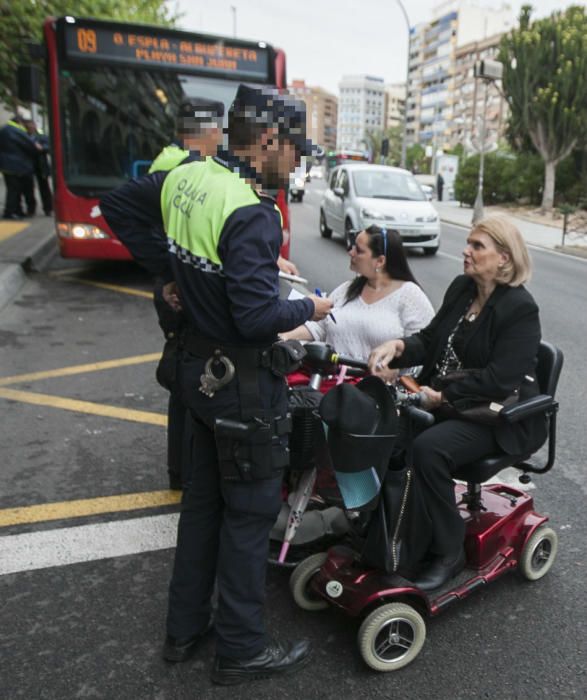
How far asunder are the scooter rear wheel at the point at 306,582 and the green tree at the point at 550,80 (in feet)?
89.2

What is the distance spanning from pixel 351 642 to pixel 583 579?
43.7 inches

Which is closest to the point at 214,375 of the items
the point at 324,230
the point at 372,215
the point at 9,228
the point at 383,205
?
the point at 372,215

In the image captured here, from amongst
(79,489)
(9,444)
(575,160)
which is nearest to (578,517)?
(79,489)

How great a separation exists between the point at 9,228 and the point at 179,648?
470 inches

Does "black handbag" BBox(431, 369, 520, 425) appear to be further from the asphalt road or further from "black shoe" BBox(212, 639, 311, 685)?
"black shoe" BBox(212, 639, 311, 685)

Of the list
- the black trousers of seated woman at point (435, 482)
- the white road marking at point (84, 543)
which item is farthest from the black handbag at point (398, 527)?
the white road marking at point (84, 543)

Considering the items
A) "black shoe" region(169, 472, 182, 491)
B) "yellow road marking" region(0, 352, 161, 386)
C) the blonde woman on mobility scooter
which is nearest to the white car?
"yellow road marking" region(0, 352, 161, 386)

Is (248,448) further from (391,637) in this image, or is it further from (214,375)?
(391,637)

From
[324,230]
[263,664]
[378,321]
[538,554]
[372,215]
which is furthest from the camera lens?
[324,230]

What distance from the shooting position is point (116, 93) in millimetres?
8195

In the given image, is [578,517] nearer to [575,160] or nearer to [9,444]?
[9,444]

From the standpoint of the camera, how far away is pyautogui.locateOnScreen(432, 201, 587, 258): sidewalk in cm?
1652

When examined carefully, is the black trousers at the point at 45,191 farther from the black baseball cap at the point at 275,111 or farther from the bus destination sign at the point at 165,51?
the black baseball cap at the point at 275,111

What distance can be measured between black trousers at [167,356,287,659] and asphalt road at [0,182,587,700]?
170 mm
